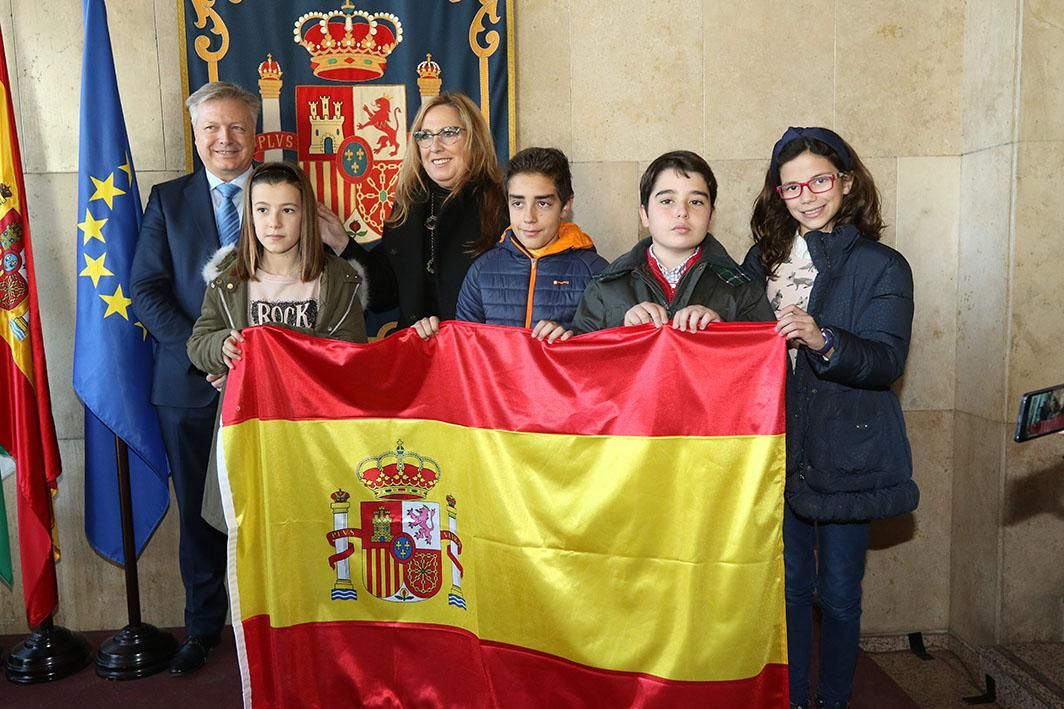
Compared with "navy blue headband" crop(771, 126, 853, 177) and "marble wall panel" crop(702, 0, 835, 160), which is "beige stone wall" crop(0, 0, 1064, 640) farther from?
"navy blue headband" crop(771, 126, 853, 177)

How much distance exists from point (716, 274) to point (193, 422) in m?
1.98

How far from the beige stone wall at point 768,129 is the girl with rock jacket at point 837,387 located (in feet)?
3.45

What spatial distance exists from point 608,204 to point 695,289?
120 centimetres

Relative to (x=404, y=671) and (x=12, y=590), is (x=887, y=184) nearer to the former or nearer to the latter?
(x=404, y=671)

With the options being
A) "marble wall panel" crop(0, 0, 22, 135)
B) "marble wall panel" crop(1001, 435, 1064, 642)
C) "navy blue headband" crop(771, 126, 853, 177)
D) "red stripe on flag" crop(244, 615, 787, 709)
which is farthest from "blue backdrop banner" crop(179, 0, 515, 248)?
"marble wall panel" crop(1001, 435, 1064, 642)

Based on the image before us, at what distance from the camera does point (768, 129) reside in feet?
11.8

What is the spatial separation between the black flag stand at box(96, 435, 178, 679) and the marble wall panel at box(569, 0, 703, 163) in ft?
7.16

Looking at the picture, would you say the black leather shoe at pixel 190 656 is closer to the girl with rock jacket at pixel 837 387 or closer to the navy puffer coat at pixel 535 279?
the navy puffer coat at pixel 535 279

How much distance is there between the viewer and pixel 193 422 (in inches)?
127

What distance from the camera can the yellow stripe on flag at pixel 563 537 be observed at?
7.74 ft

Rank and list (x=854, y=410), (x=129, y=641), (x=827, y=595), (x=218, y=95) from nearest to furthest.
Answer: (x=854, y=410)
(x=827, y=595)
(x=218, y=95)
(x=129, y=641)

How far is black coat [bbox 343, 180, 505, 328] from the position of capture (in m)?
3.19

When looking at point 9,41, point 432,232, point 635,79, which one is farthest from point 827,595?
point 9,41

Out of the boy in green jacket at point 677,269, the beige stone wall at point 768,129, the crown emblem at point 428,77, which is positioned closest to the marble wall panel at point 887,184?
the beige stone wall at point 768,129
